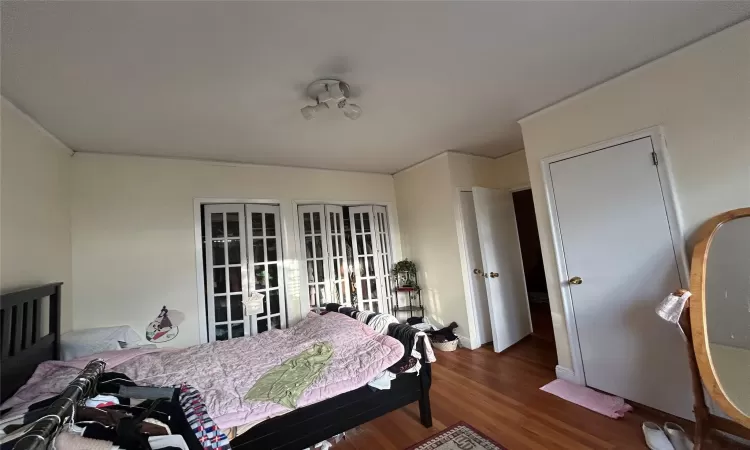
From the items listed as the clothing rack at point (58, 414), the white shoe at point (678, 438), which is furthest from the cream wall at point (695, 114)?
the clothing rack at point (58, 414)

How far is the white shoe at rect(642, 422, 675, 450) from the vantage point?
5.58 ft

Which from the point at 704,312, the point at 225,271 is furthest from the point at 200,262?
the point at 704,312

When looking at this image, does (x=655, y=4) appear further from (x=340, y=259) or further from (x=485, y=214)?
(x=340, y=259)

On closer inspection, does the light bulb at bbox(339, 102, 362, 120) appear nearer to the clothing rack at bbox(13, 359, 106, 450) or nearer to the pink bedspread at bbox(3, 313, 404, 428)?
the pink bedspread at bbox(3, 313, 404, 428)

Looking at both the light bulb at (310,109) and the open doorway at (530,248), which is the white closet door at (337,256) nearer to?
the light bulb at (310,109)

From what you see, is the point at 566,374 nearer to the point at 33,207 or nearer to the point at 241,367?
the point at 241,367

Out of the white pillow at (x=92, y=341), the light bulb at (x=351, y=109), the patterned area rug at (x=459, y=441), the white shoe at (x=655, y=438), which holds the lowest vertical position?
the patterned area rug at (x=459, y=441)

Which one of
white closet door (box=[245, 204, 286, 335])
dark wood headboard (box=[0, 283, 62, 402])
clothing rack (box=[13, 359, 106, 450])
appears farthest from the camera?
white closet door (box=[245, 204, 286, 335])

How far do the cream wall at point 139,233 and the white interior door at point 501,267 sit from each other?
2.46 m

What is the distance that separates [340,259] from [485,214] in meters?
2.03

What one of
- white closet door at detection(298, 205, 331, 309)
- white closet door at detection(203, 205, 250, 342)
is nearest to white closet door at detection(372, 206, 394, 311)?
white closet door at detection(298, 205, 331, 309)

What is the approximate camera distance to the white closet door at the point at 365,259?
13.4 feet

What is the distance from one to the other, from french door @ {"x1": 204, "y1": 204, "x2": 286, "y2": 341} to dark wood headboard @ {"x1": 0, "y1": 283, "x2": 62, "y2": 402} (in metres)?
1.18

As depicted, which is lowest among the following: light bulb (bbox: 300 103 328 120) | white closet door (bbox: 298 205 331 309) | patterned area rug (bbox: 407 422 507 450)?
patterned area rug (bbox: 407 422 507 450)
